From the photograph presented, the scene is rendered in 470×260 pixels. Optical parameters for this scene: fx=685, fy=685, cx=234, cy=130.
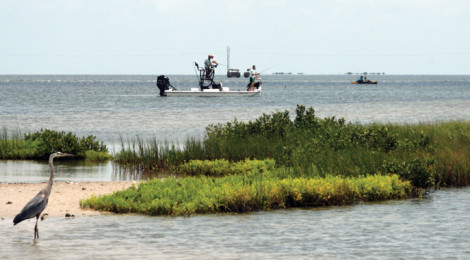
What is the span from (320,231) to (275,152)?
902 cm

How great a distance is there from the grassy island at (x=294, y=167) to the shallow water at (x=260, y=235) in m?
0.48

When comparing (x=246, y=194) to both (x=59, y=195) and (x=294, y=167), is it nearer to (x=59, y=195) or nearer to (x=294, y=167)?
(x=294, y=167)

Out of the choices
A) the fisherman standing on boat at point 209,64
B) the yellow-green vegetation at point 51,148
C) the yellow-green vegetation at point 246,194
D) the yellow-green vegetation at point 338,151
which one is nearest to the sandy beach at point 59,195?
the yellow-green vegetation at point 246,194

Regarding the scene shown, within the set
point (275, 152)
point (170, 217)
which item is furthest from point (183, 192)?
point (275, 152)

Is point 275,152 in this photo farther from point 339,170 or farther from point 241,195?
point 241,195

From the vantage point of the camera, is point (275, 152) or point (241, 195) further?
point (275, 152)

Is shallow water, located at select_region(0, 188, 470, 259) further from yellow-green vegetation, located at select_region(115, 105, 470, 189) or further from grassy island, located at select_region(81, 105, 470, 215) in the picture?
yellow-green vegetation, located at select_region(115, 105, 470, 189)

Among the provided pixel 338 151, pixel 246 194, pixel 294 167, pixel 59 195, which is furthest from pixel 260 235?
pixel 338 151

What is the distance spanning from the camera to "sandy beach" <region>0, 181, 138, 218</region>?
1563 centimetres

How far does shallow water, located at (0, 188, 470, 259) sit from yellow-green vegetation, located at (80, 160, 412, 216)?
1.15 ft

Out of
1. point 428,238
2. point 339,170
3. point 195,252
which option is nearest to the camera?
point 195,252

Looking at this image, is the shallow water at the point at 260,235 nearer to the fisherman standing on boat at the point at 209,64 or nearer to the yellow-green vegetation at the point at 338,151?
the yellow-green vegetation at the point at 338,151

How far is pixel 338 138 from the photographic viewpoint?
22016 millimetres

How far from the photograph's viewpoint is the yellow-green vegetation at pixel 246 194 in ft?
51.4
